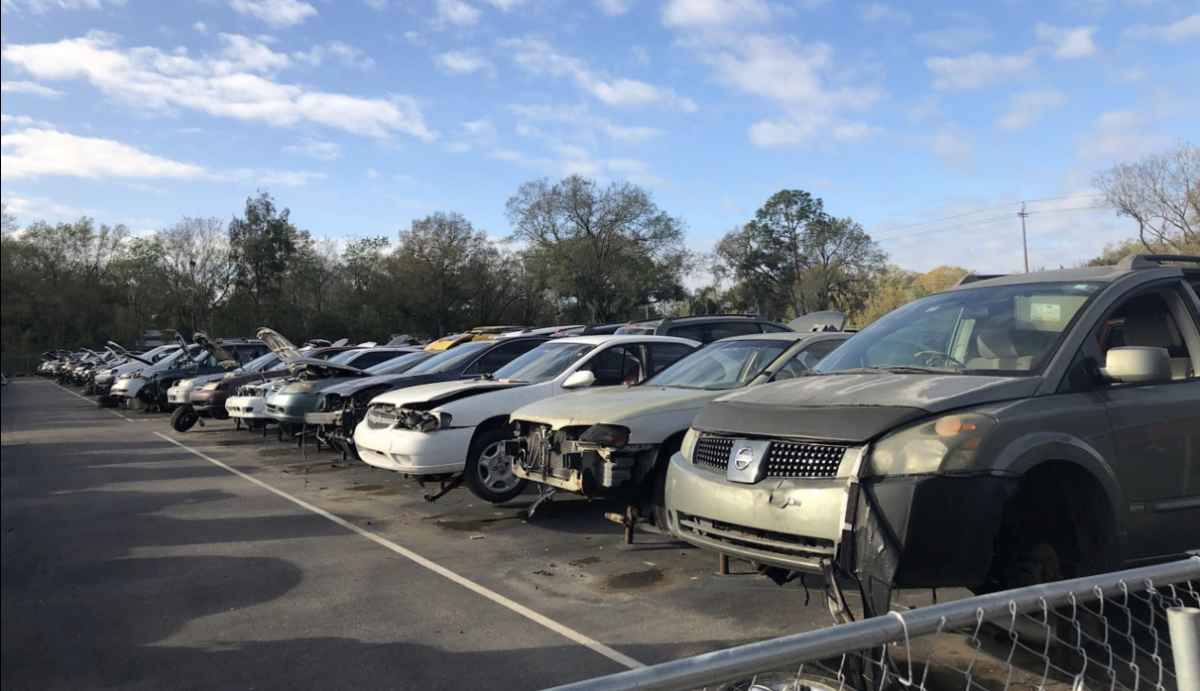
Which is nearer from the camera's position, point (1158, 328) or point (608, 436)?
point (1158, 328)

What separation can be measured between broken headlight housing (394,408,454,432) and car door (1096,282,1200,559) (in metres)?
5.88

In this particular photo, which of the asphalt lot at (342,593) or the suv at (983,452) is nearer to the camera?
the suv at (983,452)

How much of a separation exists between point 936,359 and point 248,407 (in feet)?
43.3

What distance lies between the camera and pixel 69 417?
22.1 metres

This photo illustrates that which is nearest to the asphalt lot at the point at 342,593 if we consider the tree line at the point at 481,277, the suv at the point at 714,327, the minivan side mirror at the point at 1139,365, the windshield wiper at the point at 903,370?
the windshield wiper at the point at 903,370

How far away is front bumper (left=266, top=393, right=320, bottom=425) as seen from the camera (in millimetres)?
13039

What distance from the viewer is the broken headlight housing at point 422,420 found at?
27.8 feet

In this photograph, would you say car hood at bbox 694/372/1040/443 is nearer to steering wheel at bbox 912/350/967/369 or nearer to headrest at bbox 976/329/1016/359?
steering wheel at bbox 912/350/967/369

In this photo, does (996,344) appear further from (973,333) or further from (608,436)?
(608,436)

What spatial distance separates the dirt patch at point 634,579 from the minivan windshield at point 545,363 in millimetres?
3411

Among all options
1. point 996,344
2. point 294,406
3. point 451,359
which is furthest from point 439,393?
point 996,344

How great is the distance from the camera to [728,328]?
1297cm

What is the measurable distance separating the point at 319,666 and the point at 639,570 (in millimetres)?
2610

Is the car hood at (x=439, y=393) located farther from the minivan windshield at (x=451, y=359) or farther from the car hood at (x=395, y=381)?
the minivan windshield at (x=451, y=359)
